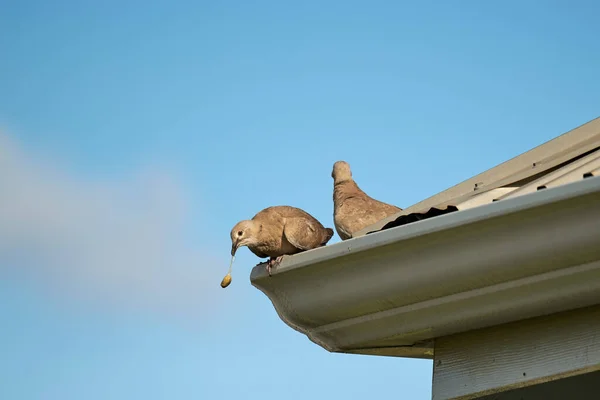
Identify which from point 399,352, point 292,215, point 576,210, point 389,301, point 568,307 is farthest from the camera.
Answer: point 292,215

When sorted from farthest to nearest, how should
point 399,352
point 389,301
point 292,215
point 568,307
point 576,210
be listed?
1. point 292,215
2. point 399,352
3. point 389,301
4. point 568,307
5. point 576,210

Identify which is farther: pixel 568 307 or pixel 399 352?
pixel 399 352

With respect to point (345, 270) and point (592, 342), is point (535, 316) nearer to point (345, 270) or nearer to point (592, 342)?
point (592, 342)

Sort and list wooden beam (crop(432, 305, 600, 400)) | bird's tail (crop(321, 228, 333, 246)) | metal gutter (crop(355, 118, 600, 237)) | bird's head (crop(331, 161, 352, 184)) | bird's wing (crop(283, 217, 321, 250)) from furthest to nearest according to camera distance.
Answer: bird's head (crop(331, 161, 352, 184)) → bird's tail (crop(321, 228, 333, 246)) → bird's wing (crop(283, 217, 321, 250)) → metal gutter (crop(355, 118, 600, 237)) → wooden beam (crop(432, 305, 600, 400))

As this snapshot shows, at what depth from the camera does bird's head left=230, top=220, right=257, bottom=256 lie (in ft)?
20.2

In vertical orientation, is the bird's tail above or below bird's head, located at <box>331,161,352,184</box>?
below

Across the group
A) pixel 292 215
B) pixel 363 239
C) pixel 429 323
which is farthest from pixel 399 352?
pixel 292 215

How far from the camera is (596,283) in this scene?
2.59 m

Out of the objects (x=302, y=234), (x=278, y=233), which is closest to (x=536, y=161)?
(x=302, y=234)

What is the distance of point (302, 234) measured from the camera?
20.0 ft

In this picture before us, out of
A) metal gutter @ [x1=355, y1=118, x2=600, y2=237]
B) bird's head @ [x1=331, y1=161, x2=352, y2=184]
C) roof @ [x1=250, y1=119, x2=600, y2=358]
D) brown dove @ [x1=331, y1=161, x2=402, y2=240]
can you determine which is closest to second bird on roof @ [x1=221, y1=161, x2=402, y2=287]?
brown dove @ [x1=331, y1=161, x2=402, y2=240]

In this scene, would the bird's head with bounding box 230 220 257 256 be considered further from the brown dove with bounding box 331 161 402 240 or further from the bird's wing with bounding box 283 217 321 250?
the brown dove with bounding box 331 161 402 240

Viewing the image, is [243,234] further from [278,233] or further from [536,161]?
[536,161]

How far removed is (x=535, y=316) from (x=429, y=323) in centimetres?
33
